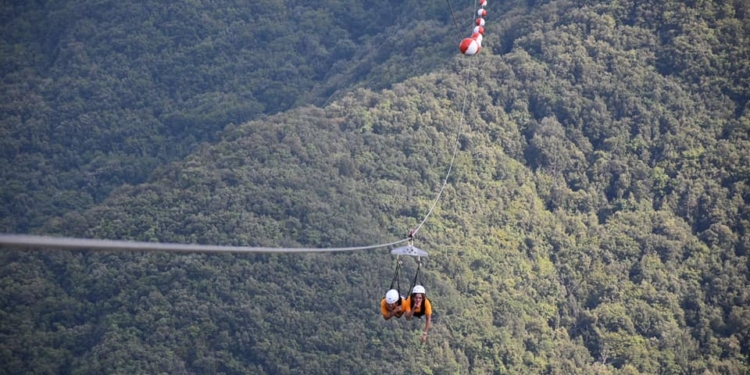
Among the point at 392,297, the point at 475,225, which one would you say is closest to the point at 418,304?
the point at 392,297

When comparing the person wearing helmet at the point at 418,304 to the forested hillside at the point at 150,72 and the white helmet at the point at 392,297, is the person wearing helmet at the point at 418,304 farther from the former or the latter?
the forested hillside at the point at 150,72

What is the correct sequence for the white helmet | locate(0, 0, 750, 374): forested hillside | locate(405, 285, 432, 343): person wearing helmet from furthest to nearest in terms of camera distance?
locate(0, 0, 750, 374): forested hillside, locate(405, 285, 432, 343): person wearing helmet, the white helmet

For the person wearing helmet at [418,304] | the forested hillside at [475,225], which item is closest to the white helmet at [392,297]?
the person wearing helmet at [418,304]

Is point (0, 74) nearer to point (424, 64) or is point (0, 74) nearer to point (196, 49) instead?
point (196, 49)

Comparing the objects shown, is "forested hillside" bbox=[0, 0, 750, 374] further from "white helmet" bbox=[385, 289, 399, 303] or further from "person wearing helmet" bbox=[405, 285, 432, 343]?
"white helmet" bbox=[385, 289, 399, 303]

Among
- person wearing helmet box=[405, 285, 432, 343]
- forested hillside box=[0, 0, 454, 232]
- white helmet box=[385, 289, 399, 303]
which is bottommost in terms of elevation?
forested hillside box=[0, 0, 454, 232]

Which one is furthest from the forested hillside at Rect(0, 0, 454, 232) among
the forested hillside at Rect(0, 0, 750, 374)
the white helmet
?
the white helmet

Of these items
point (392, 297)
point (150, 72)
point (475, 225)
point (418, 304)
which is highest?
point (392, 297)

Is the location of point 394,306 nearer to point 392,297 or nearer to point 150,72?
point 392,297

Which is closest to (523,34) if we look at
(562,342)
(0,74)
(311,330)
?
(562,342)
